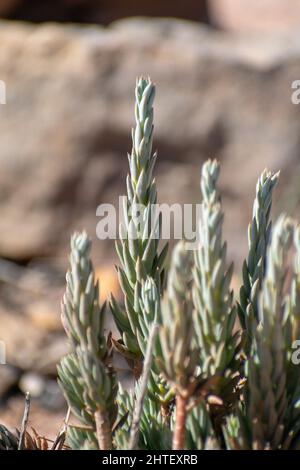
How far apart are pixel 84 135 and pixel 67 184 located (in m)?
0.25

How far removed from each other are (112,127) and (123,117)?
0.23 ft

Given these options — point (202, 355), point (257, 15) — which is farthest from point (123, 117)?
point (202, 355)

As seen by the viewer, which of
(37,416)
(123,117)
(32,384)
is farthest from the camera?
(123,117)

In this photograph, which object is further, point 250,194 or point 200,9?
point 200,9

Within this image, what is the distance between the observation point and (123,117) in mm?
3869

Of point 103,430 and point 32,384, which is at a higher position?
point 32,384

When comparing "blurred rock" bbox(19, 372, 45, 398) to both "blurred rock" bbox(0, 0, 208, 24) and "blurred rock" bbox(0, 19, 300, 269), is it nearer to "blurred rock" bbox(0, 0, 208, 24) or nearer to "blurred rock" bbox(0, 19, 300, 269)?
"blurred rock" bbox(0, 19, 300, 269)

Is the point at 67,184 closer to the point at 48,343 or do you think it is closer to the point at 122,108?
the point at 122,108

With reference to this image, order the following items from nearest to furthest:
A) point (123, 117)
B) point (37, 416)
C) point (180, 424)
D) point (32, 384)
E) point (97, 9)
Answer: point (180, 424), point (37, 416), point (32, 384), point (123, 117), point (97, 9)

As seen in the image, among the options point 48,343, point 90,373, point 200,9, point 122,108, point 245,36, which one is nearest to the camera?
point 90,373

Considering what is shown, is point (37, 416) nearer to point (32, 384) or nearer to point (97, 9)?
point (32, 384)

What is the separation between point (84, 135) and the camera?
3959 mm

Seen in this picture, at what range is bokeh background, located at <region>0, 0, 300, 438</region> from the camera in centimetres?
388
